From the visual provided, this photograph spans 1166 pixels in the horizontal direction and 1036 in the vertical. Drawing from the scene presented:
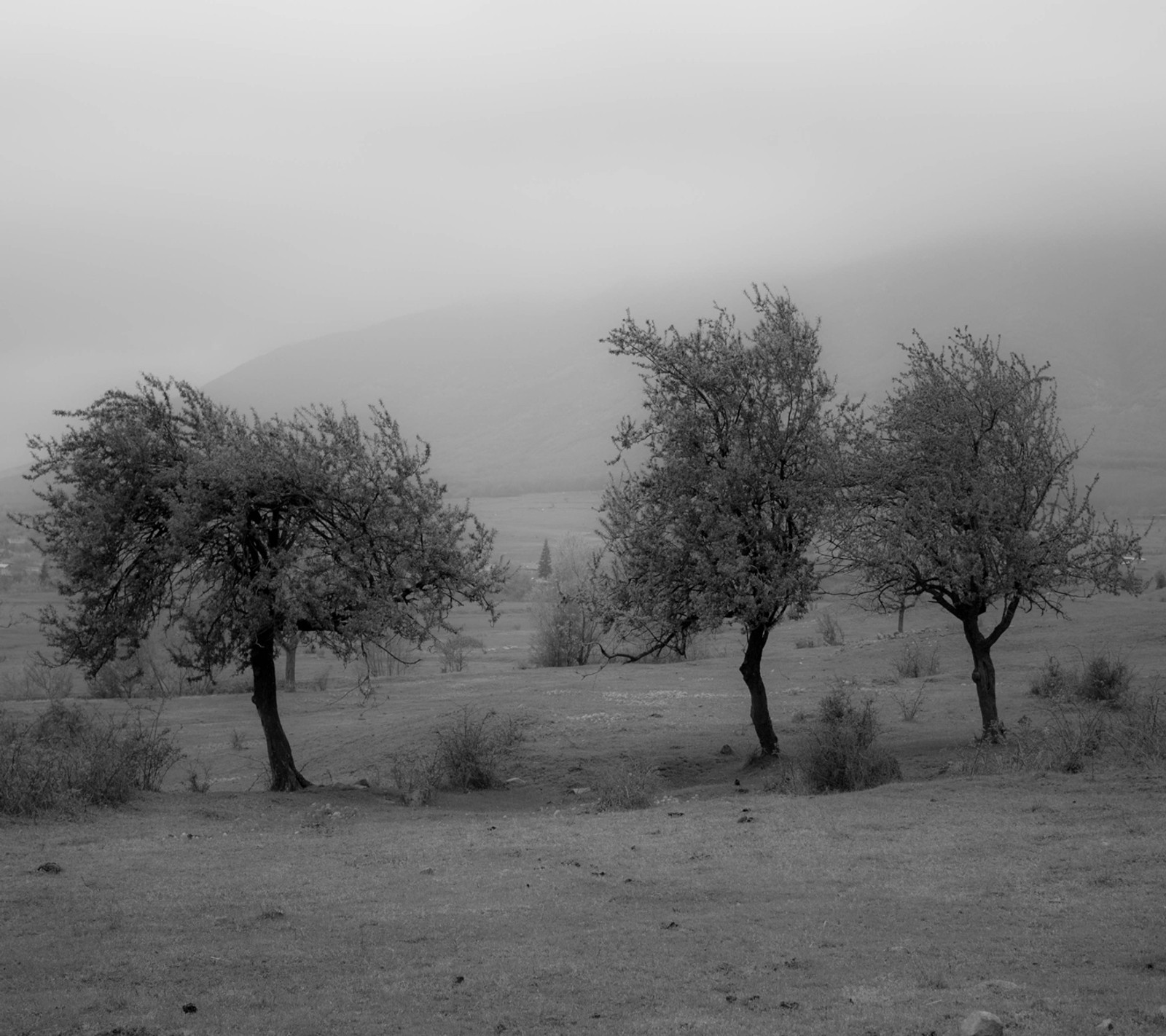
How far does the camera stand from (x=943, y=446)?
24.9 meters

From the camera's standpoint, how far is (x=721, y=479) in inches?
963

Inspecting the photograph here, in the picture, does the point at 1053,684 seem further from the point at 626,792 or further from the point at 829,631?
the point at 829,631

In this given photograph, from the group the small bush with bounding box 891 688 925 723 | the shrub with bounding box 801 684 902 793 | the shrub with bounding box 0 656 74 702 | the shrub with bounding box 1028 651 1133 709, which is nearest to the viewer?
the shrub with bounding box 801 684 902 793

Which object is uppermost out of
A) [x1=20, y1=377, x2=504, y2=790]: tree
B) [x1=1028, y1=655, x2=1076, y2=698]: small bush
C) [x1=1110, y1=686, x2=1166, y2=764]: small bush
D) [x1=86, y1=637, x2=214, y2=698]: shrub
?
[x1=20, y1=377, x2=504, y2=790]: tree

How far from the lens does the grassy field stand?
347 inches

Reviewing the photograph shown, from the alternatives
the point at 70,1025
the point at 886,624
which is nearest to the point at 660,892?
the point at 70,1025

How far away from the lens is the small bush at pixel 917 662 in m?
41.8

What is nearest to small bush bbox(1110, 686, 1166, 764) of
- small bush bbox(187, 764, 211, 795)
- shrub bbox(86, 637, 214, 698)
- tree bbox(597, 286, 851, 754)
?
→ tree bbox(597, 286, 851, 754)

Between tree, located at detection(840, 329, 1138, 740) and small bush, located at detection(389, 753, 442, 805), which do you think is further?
tree, located at detection(840, 329, 1138, 740)

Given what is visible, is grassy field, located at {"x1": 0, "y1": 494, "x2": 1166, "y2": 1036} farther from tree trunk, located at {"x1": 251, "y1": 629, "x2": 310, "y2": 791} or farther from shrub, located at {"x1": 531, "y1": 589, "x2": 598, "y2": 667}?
shrub, located at {"x1": 531, "y1": 589, "x2": 598, "y2": 667}

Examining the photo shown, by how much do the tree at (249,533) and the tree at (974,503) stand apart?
8498 millimetres

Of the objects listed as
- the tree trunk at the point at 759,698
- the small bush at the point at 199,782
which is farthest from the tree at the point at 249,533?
the tree trunk at the point at 759,698

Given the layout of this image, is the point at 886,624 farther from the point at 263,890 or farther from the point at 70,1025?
the point at 70,1025

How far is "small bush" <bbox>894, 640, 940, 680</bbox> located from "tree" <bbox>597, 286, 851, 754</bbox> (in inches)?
676
